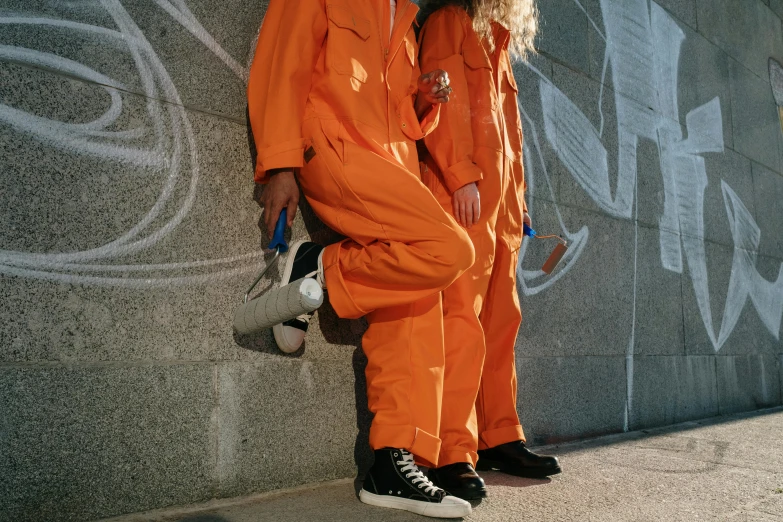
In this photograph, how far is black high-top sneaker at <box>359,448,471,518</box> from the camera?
2.00 metres

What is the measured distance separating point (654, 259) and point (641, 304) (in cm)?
36

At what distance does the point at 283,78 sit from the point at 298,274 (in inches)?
23.4

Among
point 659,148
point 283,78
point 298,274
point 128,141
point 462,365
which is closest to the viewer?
point 128,141

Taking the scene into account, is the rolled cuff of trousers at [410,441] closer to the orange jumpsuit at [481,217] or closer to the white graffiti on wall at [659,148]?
the orange jumpsuit at [481,217]

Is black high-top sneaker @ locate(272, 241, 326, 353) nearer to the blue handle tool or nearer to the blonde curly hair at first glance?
the blue handle tool

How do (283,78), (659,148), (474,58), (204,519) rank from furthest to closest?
(659,148) < (474,58) < (283,78) < (204,519)

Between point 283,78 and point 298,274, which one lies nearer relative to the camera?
point 283,78

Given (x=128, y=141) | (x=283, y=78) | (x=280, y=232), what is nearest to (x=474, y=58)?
(x=283, y=78)

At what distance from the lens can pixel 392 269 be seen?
2072 mm

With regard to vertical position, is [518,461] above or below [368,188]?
below

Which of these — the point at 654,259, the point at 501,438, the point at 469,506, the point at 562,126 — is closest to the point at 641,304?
the point at 654,259

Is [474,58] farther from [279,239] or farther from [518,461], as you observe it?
[518,461]

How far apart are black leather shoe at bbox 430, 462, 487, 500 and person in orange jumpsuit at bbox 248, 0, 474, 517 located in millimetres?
163

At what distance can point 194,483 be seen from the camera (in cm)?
207
